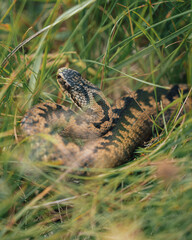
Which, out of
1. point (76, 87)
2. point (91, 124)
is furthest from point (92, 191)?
point (76, 87)

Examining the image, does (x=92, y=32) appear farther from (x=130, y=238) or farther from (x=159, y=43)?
(x=130, y=238)

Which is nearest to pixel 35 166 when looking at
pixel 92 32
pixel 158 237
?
pixel 158 237

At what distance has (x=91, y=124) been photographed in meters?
3.70

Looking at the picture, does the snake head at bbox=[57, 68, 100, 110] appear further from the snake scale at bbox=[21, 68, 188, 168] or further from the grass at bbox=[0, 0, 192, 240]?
the grass at bbox=[0, 0, 192, 240]

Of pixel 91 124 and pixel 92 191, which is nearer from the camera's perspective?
pixel 92 191

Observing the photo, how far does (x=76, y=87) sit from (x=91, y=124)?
0.56 m

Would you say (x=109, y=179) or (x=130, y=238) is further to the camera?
(x=109, y=179)

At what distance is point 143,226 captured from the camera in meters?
2.16

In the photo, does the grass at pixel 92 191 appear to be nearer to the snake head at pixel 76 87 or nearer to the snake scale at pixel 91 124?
the snake scale at pixel 91 124

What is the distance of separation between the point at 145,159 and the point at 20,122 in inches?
59.5

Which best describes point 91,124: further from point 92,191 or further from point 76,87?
point 92,191

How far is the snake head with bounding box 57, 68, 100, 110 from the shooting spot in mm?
3713

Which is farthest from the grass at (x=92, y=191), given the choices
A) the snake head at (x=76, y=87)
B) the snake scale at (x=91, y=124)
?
the snake head at (x=76, y=87)

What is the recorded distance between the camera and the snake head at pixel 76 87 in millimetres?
3713
